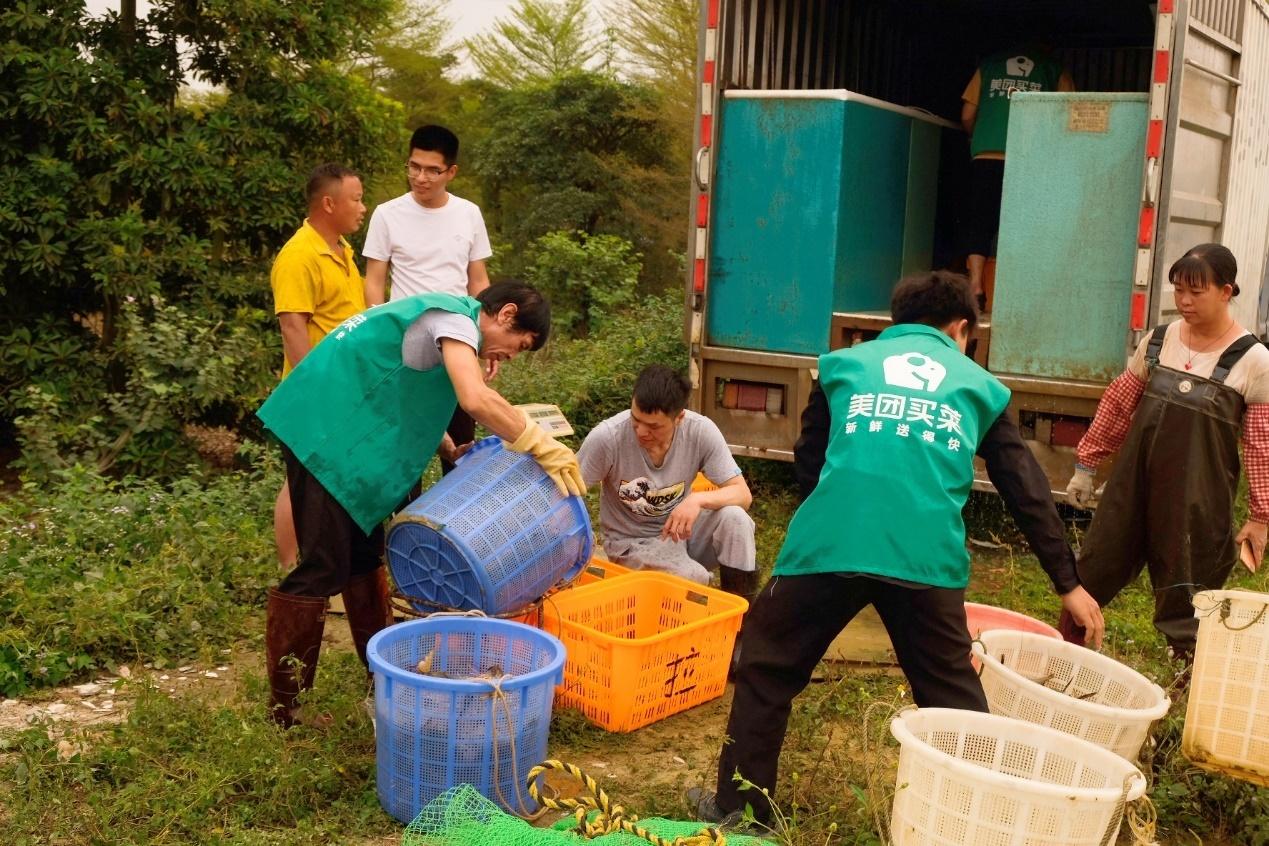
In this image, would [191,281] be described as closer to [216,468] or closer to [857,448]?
[216,468]

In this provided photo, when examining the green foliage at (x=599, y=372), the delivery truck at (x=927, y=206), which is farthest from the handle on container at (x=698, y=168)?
the green foliage at (x=599, y=372)

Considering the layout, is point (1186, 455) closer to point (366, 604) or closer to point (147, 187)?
point (366, 604)

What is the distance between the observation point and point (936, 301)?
3375mm

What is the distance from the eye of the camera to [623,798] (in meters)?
3.74

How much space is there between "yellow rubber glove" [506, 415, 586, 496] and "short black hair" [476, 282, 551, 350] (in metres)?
0.27

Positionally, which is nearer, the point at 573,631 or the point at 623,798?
the point at 623,798

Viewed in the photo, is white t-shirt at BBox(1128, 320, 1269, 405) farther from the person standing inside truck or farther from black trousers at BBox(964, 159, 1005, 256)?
black trousers at BBox(964, 159, 1005, 256)

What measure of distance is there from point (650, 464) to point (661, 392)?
1.29 feet

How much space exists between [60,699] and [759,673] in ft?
8.19

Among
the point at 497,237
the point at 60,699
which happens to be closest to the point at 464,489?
the point at 60,699

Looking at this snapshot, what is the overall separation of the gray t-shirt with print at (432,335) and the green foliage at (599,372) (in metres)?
4.74

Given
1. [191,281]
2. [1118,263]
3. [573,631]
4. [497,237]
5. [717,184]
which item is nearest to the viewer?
[573,631]

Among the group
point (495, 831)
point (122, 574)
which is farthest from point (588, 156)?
point (495, 831)

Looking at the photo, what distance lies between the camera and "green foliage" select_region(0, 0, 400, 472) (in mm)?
7504
